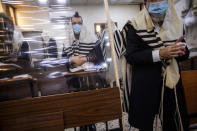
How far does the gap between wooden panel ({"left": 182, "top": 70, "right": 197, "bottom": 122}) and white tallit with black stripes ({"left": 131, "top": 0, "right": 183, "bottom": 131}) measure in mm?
435

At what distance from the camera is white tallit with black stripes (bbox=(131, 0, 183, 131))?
2.41 ft

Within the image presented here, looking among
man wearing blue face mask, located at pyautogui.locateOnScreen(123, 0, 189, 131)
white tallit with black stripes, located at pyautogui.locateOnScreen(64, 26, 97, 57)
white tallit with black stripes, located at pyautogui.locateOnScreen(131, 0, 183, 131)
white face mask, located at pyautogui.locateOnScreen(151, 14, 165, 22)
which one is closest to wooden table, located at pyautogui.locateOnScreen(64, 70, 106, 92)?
white tallit with black stripes, located at pyautogui.locateOnScreen(64, 26, 97, 57)

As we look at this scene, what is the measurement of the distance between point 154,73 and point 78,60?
51 cm

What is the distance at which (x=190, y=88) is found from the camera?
1.10 metres

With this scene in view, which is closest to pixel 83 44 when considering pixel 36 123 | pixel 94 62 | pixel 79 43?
pixel 79 43

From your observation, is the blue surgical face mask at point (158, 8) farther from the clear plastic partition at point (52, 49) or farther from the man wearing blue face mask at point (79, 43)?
the man wearing blue face mask at point (79, 43)

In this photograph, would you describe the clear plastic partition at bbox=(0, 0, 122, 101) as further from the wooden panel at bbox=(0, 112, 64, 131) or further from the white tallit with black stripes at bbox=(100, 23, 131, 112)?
the wooden panel at bbox=(0, 112, 64, 131)

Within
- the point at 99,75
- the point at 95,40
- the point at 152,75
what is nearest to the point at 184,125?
the point at 152,75

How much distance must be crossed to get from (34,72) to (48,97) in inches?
7.2

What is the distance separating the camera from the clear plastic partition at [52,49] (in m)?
0.66

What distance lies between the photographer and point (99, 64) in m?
0.82

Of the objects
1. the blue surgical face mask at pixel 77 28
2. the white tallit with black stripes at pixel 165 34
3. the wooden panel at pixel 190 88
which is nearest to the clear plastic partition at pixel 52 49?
the blue surgical face mask at pixel 77 28

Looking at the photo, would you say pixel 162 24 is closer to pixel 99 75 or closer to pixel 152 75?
pixel 152 75

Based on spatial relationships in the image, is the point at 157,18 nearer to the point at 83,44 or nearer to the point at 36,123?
the point at 83,44
